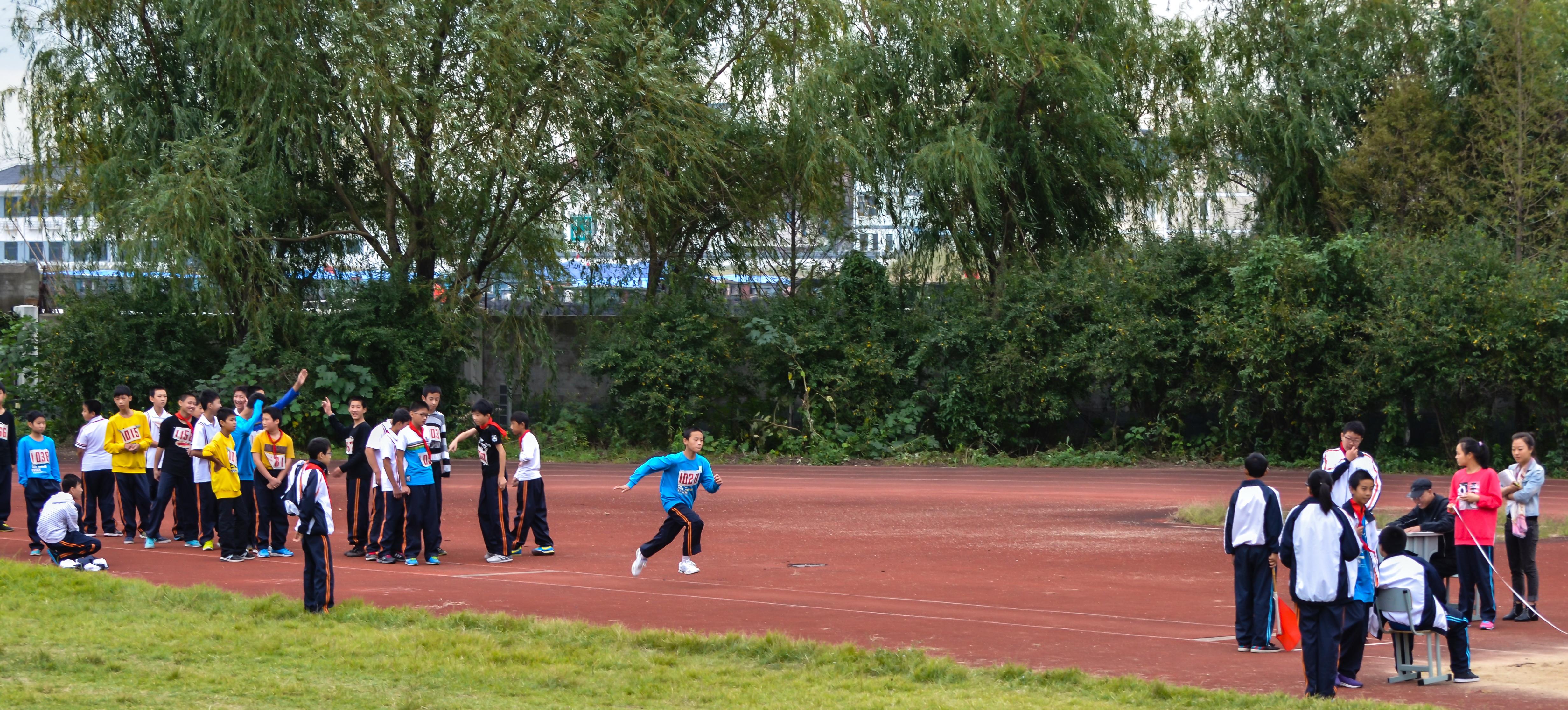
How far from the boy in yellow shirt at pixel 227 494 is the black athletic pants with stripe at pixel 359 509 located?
1043mm

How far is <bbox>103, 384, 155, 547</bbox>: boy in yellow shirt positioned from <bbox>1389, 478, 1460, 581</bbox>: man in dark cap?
12446 millimetres

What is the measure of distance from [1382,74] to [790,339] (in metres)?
13.4

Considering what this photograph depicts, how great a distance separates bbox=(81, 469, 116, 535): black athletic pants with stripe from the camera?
14773mm

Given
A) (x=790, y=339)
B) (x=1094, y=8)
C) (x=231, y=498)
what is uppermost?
A: (x=1094, y=8)

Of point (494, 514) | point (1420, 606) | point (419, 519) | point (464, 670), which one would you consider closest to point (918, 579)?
point (494, 514)

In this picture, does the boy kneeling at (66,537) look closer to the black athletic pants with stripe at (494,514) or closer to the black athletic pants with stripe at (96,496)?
the black athletic pants with stripe at (96,496)

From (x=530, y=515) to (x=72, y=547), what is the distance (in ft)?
14.0

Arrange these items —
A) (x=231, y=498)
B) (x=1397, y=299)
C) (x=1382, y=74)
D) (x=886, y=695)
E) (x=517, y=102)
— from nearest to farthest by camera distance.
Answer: (x=886, y=695)
(x=231, y=498)
(x=1397, y=299)
(x=517, y=102)
(x=1382, y=74)

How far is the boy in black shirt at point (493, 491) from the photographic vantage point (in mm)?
13484

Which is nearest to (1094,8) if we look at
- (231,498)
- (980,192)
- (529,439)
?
(980,192)

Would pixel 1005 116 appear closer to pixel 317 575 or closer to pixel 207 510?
pixel 207 510

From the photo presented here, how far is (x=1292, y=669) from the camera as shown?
8.55 metres

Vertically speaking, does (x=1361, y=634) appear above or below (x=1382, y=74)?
below

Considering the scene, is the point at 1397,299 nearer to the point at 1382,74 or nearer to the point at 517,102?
the point at 1382,74
